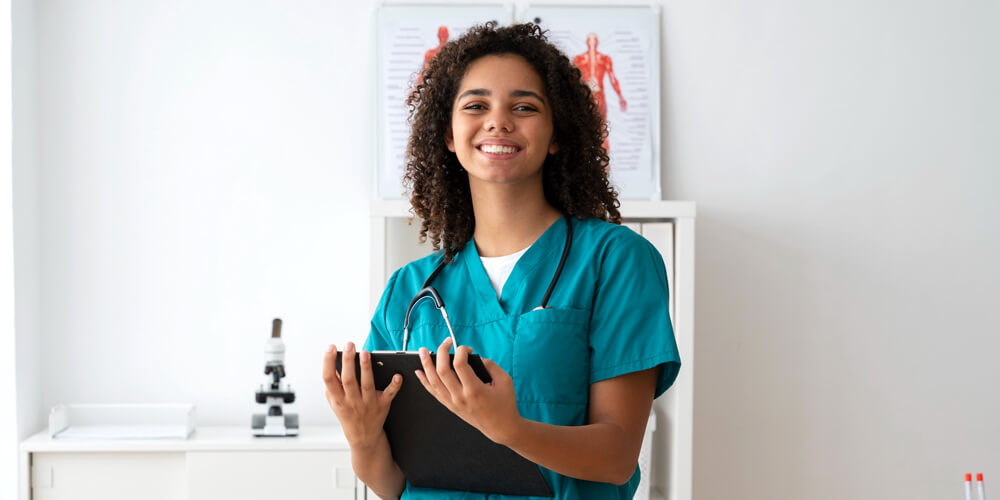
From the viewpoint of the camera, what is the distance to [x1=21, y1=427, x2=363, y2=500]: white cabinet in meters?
2.37

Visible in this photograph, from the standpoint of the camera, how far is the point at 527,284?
124 centimetres

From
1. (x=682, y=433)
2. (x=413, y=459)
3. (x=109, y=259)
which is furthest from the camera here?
(x=109, y=259)

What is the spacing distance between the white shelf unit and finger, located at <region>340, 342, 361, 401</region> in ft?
3.79

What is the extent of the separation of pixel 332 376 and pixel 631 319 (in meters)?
0.39

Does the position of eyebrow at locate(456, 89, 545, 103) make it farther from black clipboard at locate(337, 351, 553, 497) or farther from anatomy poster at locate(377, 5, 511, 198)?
anatomy poster at locate(377, 5, 511, 198)

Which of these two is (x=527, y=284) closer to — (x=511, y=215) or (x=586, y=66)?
(x=511, y=215)

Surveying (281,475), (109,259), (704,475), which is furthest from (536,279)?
(109,259)

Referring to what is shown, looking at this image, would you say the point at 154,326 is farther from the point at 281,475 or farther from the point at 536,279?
the point at 536,279

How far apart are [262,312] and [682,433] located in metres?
1.30

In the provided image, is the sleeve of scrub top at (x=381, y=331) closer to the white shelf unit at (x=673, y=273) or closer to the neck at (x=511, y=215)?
the neck at (x=511, y=215)

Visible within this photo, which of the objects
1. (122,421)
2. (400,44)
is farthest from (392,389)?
(122,421)

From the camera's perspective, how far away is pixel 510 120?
1.22 m

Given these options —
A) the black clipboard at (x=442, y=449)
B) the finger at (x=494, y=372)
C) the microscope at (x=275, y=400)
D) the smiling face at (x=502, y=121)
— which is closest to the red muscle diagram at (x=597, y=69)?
the microscope at (x=275, y=400)

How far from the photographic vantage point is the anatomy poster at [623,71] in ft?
8.81
